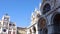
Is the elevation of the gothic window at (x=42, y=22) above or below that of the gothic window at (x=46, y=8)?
below

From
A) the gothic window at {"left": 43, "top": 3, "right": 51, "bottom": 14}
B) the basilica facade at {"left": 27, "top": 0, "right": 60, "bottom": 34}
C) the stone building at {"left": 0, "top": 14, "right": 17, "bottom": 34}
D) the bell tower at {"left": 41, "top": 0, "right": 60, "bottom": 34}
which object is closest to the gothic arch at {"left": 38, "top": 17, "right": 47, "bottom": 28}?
the basilica facade at {"left": 27, "top": 0, "right": 60, "bottom": 34}

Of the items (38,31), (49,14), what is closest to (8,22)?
(38,31)

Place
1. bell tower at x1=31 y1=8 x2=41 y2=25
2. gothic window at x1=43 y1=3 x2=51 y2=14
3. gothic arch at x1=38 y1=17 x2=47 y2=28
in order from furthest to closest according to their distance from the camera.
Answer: bell tower at x1=31 y1=8 x2=41 y2=25, gothic window at x1=43 y1=3 x2=51 y2=14, gothic arch at x1=38 y1=17 x2=47 y2=28

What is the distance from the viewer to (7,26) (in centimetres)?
3766

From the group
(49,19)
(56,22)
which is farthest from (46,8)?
(56,22)

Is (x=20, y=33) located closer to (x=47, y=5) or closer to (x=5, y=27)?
(x=5, y=27)

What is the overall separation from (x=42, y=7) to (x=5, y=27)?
50.2 ft

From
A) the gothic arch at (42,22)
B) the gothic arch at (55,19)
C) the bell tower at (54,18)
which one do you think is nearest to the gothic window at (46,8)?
the gothic arch at (42,22)

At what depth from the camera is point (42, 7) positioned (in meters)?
24.4

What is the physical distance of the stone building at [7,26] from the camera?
121 ft

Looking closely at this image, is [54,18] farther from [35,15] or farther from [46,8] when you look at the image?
[35,15]

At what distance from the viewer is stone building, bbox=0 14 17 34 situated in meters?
36.9

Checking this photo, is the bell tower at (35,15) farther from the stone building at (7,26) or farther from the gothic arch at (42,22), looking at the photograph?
the stone building at (7,26)

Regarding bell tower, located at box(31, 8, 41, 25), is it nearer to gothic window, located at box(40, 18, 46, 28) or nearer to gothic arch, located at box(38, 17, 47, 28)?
gothic arch, located at box(38, 17, 47, 28)
